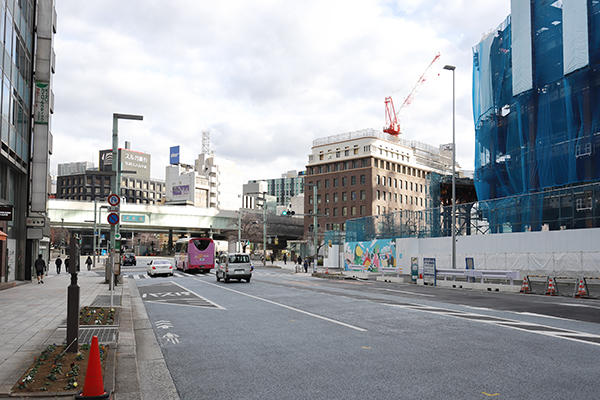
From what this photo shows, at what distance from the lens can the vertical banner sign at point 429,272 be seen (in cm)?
3142

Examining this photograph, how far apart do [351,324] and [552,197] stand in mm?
23963

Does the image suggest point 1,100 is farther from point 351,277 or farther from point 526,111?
point 526,111

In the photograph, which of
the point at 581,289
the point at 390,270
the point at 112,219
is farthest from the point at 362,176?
the point at 112,219

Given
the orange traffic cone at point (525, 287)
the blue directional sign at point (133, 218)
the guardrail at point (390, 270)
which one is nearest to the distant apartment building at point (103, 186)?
the blue directional sign at point (133, 218)

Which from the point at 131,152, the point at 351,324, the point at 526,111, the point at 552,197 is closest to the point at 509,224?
the point at 552,197

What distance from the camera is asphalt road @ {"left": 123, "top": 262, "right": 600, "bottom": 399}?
257 inches

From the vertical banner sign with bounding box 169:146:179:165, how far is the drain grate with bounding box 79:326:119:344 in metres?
168

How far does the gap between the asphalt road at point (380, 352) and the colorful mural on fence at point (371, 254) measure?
2917 centimetres

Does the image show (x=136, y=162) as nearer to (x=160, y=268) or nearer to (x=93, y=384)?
(x=160, y=268)

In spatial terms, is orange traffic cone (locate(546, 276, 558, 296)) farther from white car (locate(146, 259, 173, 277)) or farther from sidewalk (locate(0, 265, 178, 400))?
white car (locate(146, 259, 173, 277))

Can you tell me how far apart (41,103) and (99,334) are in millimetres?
23302

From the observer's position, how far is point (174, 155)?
176 m

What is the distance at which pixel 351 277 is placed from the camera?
42.5 metres

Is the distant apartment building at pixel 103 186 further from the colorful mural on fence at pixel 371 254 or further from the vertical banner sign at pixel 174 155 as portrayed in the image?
the colorful mural on fence at pixel 371 254
